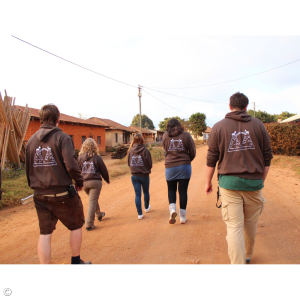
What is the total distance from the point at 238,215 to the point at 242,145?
2.43 ft

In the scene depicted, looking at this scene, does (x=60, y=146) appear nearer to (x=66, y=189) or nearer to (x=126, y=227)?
(x=66, y=189)

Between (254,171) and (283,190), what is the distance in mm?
4971

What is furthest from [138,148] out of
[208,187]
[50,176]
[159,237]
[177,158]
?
[50,176]

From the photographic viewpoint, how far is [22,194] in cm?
668

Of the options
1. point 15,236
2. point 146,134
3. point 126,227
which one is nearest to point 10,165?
point 15,236

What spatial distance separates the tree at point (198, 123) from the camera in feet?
170

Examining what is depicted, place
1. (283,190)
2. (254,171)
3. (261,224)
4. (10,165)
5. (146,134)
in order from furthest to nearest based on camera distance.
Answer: (146,134) < (10,165) < (283,190) < (261,224) < (254,171)

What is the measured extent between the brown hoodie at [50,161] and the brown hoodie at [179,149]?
1.96 meters

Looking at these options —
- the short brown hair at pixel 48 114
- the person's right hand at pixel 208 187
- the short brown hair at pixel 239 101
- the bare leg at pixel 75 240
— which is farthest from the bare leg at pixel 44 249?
the short brown hair at pixel 239 101

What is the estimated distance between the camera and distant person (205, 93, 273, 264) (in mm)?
2369

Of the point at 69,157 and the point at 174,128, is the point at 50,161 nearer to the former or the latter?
the point at 69,157

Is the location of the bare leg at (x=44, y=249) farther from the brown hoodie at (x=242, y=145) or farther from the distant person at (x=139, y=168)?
the distant person at (x=139, y=168)

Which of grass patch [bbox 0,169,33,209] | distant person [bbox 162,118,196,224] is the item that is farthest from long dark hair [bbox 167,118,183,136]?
grass patch [bbox 0,169,33,209]

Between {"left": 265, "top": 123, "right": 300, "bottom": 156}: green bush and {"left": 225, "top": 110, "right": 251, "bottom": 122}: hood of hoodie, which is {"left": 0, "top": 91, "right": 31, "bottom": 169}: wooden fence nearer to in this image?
{"left": 225, "top": 110, "right": 251, "bottom": 122}: hood of hoodie
